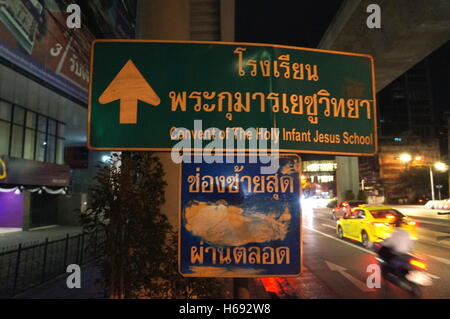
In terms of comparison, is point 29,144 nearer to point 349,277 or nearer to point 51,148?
point 51,148

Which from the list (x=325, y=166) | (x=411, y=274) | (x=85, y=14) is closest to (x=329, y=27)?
(x=85, y=14)

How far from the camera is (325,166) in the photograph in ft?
438

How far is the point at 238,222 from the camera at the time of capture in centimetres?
251

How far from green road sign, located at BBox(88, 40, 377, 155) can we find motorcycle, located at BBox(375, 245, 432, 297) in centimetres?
558

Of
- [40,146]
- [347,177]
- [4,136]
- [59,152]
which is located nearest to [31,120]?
[40,146]

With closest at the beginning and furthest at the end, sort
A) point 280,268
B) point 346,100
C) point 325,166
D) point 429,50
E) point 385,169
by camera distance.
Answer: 1. point 280,268
2. point 346,100
3. point 429,50
4. point 385,169
5. point 325,166

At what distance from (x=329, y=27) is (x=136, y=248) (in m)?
28.0

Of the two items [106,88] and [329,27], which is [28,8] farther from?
[329,27]

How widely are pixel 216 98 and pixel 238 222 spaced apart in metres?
1.01

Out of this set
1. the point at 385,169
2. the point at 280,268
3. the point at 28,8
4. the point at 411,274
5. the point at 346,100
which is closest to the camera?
the point at 280,268

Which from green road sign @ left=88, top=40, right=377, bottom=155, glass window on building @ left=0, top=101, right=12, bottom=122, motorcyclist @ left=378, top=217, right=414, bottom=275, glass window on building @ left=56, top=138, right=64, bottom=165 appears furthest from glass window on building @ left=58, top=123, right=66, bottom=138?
green road sign @ left=88, top=40, right=377, bottom=155

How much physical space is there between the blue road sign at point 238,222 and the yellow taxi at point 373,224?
11.1 meters

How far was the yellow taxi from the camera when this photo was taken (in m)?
12.4
